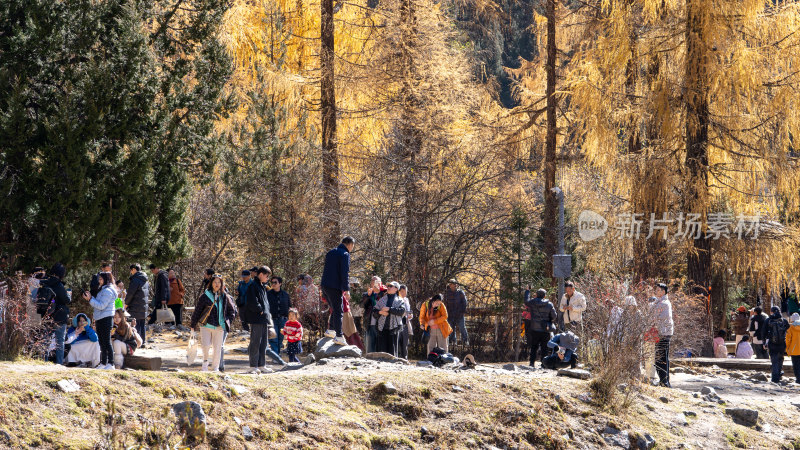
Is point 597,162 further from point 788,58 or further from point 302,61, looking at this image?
point 302,61

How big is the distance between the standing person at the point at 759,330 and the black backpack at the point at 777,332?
3.03 metres

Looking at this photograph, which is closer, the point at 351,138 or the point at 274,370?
the point at 274,370

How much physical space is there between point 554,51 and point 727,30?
5838mm

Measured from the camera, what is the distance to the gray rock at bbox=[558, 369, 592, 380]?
1309 cm

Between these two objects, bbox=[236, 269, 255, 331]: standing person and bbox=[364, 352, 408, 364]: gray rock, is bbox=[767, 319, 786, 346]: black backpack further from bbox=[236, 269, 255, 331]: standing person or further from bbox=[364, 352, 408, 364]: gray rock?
bbox=[236, 269, 255, 331]: standing person

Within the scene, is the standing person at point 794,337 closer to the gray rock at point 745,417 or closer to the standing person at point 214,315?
the gray rock at point 745,417

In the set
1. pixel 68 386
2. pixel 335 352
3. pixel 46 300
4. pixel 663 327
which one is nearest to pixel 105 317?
pixel 46 300

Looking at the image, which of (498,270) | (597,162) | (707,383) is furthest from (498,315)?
(707,383)

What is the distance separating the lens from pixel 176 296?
22359 mm

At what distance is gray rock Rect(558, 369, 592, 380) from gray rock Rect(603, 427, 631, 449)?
6.36ft

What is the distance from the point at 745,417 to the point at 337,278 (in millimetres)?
6249

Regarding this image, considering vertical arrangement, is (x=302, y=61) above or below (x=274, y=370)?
above

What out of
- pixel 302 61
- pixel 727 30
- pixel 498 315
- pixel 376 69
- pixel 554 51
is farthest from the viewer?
pixel 302 61

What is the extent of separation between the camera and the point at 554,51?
24062 millimetres
